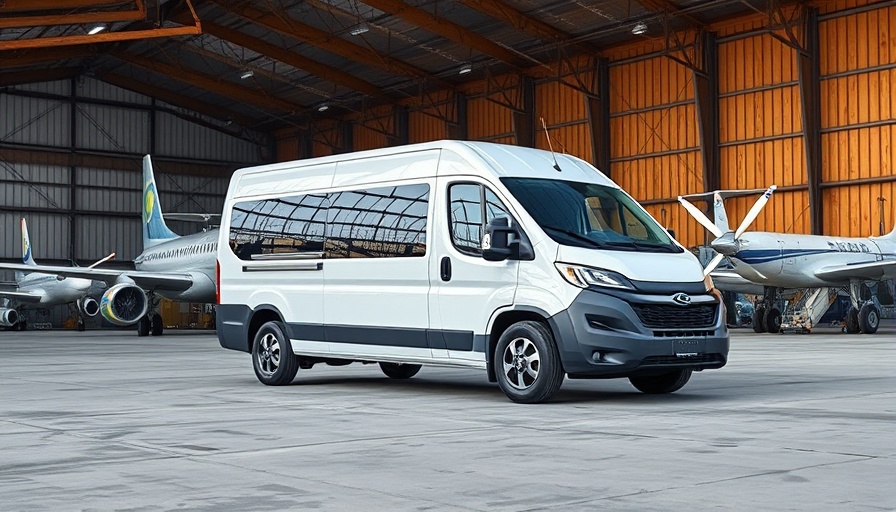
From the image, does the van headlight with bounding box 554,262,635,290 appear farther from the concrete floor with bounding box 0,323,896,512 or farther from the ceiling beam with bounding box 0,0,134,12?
the ceiling beam with bounding box 0,0,134,12

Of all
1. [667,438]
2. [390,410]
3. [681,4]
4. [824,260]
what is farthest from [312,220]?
[681,4]

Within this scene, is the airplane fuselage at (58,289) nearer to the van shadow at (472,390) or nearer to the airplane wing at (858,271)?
the airplane wing at (858,271)

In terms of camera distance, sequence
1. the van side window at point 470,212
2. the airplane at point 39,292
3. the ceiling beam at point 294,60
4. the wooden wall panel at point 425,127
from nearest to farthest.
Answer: the van side window at point 470,212
the ceiling beam at point 294,60
the airplane at point 39,292
the wooden wall panel at point 425,127

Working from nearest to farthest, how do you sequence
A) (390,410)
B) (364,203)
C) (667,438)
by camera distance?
1. (667,438)
2. (390,410)
3. (364,203)

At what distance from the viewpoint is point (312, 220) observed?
40.1ft

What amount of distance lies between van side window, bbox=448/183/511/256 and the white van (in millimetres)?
16

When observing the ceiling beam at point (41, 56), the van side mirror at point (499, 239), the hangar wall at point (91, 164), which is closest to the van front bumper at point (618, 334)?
the van side mirror at point (499, 239)

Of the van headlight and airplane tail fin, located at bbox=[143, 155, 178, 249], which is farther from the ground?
airplane tail fin, located at bbox=[143, 155, 178, 249]

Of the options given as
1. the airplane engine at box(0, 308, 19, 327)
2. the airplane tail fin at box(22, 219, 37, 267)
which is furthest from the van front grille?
the airplane engine at box(0, 308, 19, 327)

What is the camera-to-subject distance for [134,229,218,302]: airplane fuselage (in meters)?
36.2

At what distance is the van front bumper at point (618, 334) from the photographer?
967 cm

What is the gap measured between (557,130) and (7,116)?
2825cm

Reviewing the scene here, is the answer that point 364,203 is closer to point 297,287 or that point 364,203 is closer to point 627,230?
point 297,287

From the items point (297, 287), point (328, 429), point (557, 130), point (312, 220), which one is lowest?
point (328, 429)
